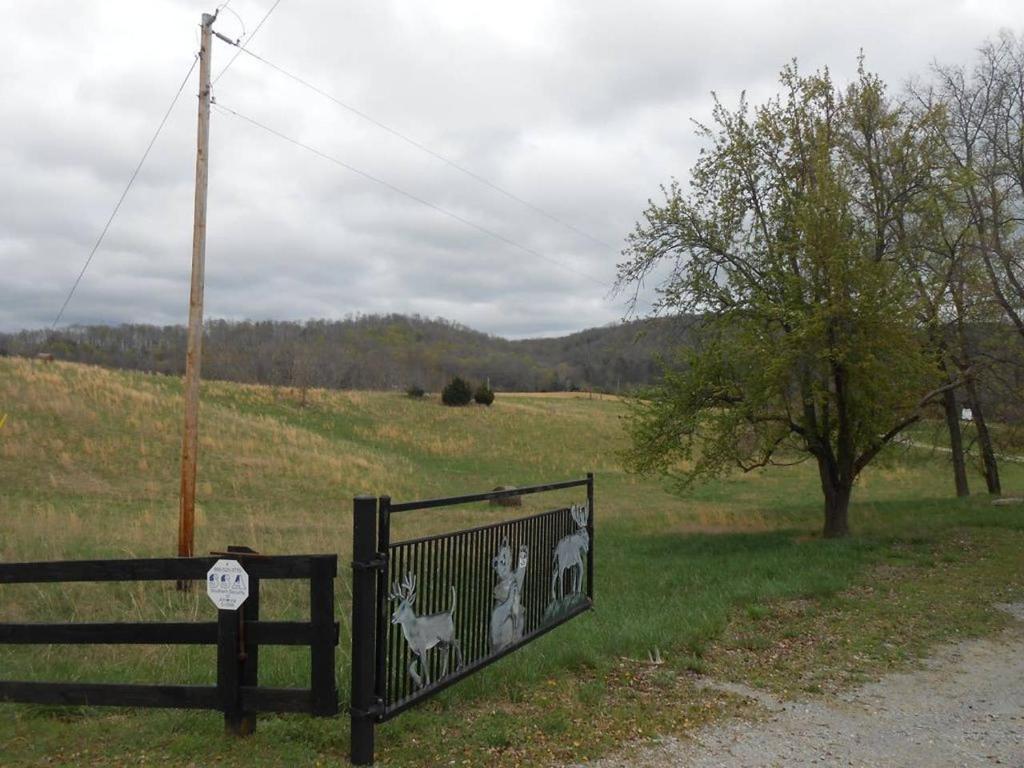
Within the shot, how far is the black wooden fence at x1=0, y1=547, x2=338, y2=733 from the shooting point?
15.9 ft

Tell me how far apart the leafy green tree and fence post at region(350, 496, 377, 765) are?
10712 millimetres

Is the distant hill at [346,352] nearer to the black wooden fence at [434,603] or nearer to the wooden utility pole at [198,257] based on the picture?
the wooden utility pole at [198,257]

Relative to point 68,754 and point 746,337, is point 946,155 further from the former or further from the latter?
point 68,754

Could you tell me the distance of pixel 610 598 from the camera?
11344 millimetres

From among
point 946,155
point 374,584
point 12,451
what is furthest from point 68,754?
point 12,451

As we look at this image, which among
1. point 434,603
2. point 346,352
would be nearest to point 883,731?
point 434,603

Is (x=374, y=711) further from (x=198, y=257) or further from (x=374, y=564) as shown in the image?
(x=198, y=257)

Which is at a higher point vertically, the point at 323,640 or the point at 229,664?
the point at 323,640

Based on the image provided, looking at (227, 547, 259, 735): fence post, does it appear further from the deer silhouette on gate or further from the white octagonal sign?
the deer silhouette on gate

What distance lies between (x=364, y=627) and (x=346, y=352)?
109m

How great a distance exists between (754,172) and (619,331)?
501 cm

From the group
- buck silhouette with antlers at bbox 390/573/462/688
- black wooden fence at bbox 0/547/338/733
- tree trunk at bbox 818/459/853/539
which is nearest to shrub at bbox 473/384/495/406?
tree trunk at bbox 818/459/853/539

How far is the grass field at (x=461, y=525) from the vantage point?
527 cm

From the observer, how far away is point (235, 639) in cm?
489
